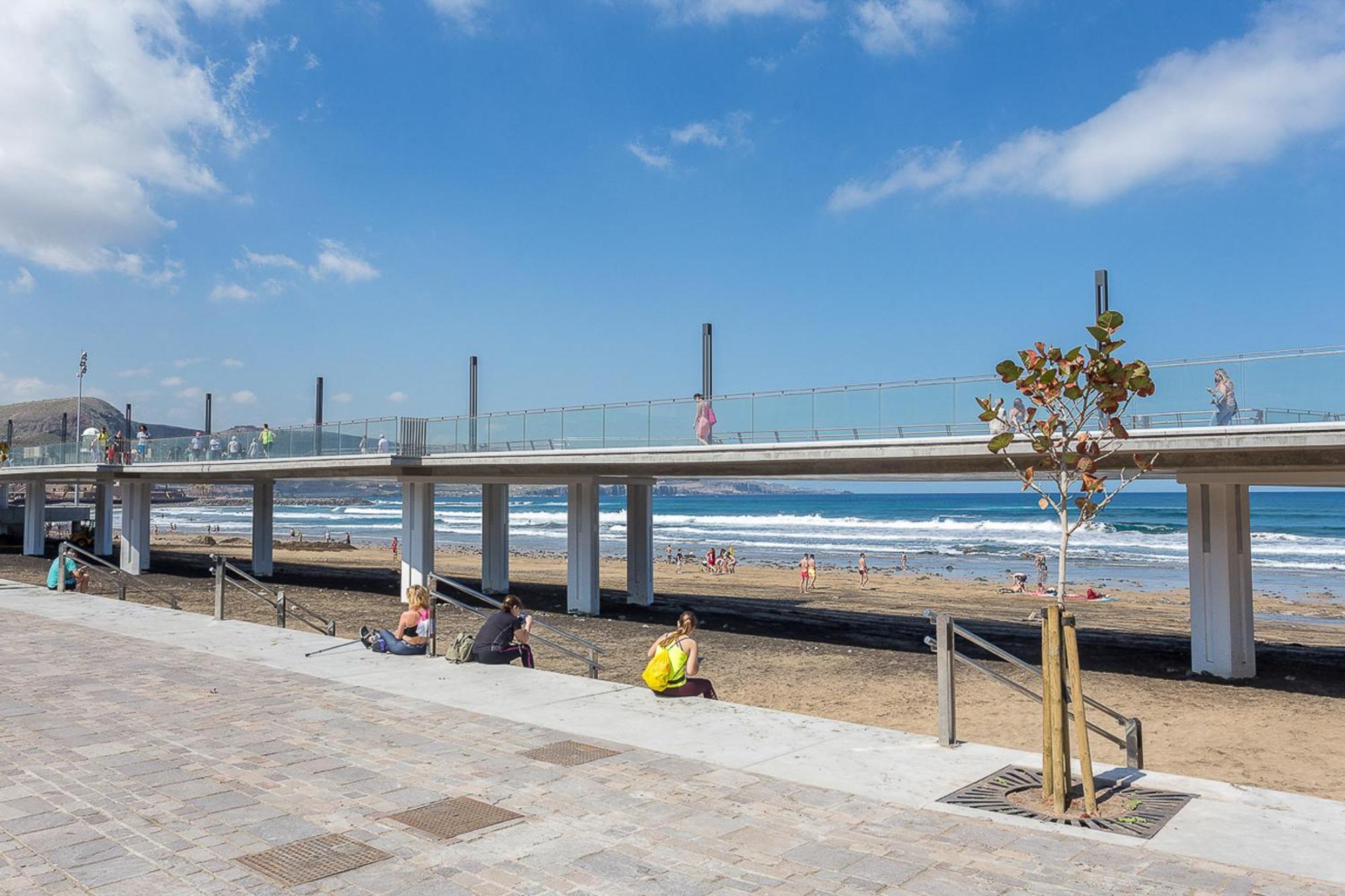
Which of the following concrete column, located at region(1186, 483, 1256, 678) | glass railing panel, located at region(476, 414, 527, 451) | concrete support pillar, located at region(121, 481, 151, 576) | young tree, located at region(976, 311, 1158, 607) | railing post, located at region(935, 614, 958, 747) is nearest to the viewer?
young tree, located at region(976, 311, 1158, 607)

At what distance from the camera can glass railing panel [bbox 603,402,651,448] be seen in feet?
64.7

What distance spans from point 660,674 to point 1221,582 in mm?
11027

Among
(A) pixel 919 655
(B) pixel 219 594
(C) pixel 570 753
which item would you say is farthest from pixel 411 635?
(A) pixel 919 655

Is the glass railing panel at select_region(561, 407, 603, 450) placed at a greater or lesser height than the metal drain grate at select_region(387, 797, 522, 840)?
greater

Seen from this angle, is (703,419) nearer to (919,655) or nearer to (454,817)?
(919,655)

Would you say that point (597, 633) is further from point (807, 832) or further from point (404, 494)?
point (807, 832)

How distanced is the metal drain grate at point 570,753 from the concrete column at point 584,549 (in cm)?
1616

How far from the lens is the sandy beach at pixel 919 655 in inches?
463

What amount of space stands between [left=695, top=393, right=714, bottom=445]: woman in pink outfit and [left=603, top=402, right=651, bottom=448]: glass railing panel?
4.51 ft

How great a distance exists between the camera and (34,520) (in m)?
45.0

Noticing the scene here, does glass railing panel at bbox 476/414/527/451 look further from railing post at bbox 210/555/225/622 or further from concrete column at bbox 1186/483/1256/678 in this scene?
concrete column at bbox 1186/483/1256/678

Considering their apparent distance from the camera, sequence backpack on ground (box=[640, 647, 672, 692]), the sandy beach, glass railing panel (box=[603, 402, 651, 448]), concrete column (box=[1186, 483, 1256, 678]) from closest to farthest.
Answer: backpack on ground (box=[640, 647, 672, 692])
the sandy beach
concrete column (box=[1186, 483, 1256, 678])
glass railing panel (box=[603, 402, 651, 448])

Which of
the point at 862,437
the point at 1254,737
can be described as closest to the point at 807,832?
the point at 1254,737

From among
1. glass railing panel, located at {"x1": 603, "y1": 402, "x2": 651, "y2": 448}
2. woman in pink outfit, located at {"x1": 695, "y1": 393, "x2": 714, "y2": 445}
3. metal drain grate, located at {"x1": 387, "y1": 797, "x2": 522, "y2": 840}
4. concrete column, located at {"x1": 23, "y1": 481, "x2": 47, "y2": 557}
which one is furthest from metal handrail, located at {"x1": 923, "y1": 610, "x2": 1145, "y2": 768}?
concrete column, located at {"x1": 23, "y1": 481, "x2": 47, "y2": 557}
